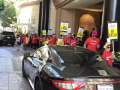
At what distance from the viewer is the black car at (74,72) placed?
10.5 feet

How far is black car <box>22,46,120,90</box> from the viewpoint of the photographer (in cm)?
321

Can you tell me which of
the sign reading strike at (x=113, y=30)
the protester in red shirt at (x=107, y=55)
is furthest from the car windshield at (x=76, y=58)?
the sign reading strike at (x=113, y=30)

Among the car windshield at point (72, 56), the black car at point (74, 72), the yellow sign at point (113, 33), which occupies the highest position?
the yellow sign at point (113, 33)

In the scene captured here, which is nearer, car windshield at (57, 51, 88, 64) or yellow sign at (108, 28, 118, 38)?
car windshield at (57, 51, 88, 64)

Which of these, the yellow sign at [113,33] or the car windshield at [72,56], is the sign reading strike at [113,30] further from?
the car windshield at [72,56]

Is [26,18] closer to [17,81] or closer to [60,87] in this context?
[17,81]

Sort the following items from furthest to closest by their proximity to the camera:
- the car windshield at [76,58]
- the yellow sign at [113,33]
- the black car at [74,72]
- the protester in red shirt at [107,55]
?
1. the yellow sign at [113,33]
2. the protester in red shirt at [107,55]
3. the car windshield at [76,58]
4. the black car at [74,72]

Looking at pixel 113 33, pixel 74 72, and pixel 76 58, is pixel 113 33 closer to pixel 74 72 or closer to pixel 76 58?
pixel 76 58

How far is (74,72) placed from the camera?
3.51 meters

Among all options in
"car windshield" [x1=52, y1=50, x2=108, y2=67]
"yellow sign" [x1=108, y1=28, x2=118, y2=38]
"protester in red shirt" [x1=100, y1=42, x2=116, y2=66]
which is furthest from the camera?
"yellow sign" [x1=108, y1=28, x2=118, y2=38]

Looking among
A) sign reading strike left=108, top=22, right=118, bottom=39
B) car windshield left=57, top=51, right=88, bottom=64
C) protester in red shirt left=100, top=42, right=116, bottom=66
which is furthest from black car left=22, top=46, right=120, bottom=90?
sign reading strike left=108, top=22, right=118, bottom=39

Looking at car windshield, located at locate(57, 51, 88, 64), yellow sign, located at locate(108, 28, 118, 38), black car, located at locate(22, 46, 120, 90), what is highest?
yellow sign, located at locate(108, 28, 118, 38)

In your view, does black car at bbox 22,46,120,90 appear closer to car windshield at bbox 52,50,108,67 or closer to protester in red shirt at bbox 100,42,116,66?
car windshield at bbox 52,50,108,67

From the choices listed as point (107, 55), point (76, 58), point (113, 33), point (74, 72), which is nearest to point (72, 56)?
point (76, 58)
